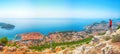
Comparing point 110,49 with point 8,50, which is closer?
point 110,49

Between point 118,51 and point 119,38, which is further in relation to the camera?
point 119,38

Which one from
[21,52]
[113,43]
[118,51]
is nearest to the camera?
[118,51]

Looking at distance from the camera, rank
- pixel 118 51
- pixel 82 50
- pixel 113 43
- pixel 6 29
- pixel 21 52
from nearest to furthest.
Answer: pixel 118 51
pixel 113 43
pixel 82 50
pixel 21 52
pixel 6 29

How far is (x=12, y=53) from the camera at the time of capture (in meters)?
18.9

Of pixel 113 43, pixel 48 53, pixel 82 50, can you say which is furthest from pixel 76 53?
pixel 48 53

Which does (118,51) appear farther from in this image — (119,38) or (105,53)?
(119,38)

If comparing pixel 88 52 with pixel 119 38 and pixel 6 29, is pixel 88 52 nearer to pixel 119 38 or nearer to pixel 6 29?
pixel 119 38

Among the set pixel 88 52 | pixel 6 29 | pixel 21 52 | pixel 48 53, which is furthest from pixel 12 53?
pixel 6 29

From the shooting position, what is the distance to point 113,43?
10828 millimetres

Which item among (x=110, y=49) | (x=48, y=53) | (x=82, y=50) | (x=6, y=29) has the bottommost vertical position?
(x=6, y=29)

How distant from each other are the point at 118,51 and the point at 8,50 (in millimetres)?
12323

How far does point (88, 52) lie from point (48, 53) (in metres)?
7.32

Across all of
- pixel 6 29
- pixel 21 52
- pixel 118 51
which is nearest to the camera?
pixel 118 51

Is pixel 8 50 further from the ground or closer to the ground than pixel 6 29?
further from the ground
